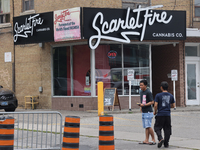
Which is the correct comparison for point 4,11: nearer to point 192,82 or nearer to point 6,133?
point 192,82

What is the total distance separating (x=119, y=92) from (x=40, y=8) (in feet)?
20.8

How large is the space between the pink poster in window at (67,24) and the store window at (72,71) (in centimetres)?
140

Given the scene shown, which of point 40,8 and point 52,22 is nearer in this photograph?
point 52,22

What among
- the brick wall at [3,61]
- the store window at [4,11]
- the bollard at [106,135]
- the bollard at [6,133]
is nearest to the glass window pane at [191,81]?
the brick wall at [3,61]

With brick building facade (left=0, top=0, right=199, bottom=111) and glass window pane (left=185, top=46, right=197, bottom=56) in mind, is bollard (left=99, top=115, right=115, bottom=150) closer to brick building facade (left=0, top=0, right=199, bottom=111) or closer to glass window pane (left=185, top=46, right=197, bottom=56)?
brick building facade (left=0, top=0, right=199, bottom=111)

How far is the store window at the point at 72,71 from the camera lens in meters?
18.8

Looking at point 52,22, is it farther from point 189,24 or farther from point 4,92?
point 189,24

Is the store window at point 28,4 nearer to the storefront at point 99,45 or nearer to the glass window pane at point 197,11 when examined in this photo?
the storefront at point 99,45

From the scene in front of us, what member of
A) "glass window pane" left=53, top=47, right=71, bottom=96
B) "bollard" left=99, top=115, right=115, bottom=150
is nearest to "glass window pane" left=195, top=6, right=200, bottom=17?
"glass window pane" left=53, top=47, right=71, bottom=96

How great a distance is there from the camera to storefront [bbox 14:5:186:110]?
1755cm

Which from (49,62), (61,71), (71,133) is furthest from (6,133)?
(49,62)

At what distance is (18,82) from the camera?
840 inches

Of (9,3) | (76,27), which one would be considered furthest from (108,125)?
(9,3)

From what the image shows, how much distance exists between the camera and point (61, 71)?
19625 mm
